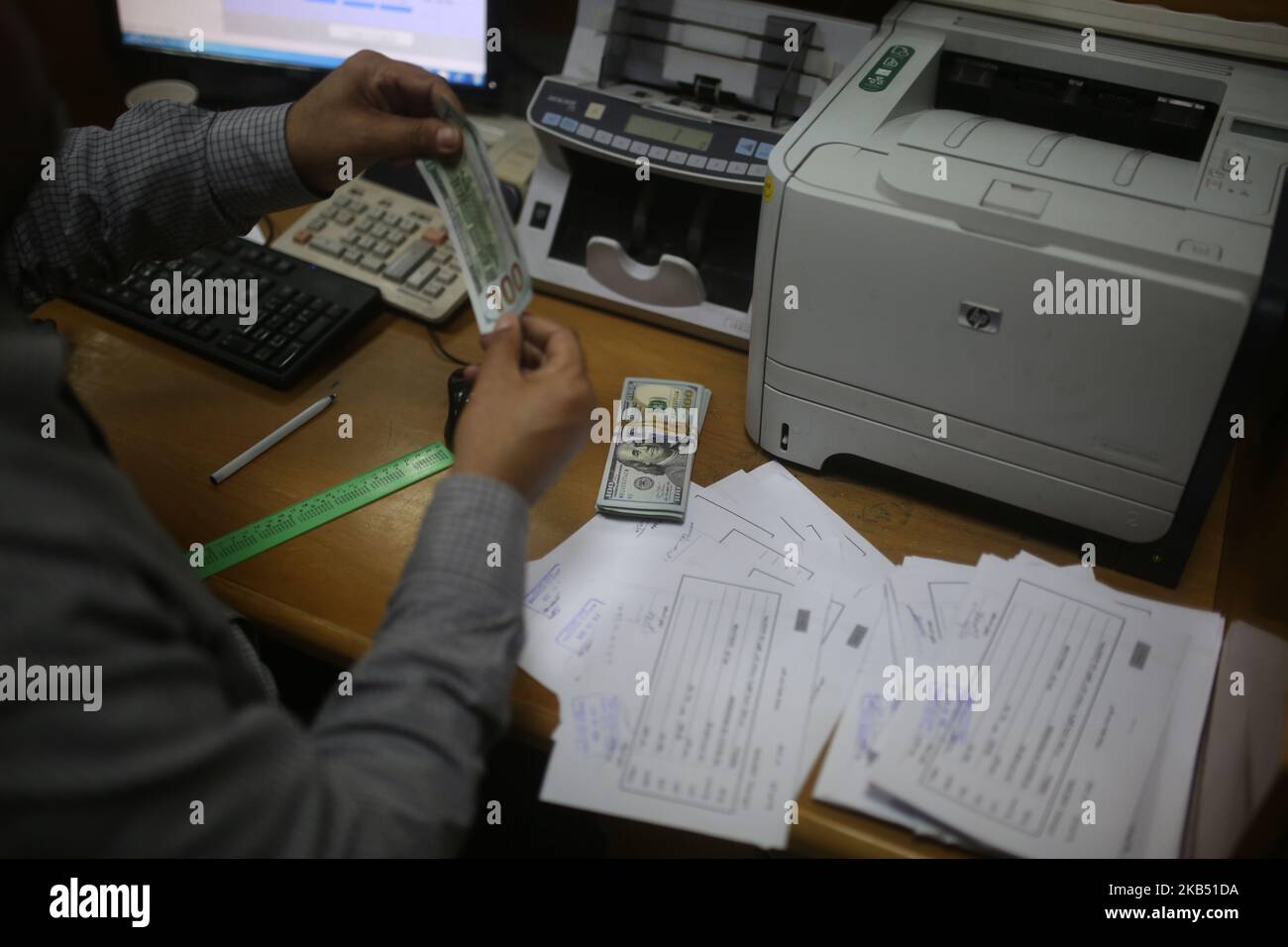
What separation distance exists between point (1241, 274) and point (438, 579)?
0.64m

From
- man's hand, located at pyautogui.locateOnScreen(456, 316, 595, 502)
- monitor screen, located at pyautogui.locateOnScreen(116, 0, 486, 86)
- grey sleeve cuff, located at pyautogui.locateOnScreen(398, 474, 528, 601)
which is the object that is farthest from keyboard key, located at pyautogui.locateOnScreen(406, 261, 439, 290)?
grey sleeve cuff, located at pyautogui.locateOnScreen(398, 474, 528, 601)

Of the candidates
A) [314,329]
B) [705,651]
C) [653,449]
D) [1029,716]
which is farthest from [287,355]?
[1029,716]

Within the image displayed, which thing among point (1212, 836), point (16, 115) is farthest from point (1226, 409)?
point (16, 115)

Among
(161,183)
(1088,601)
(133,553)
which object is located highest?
(161,183)

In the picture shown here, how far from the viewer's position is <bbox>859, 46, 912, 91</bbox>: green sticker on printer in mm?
925

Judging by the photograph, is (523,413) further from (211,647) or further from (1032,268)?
(1032,268)

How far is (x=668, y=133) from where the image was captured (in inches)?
41.8

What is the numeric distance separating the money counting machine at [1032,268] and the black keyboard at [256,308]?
50 centimetres

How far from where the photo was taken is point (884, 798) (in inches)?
28.6

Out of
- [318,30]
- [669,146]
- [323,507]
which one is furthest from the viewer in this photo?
[318,30]

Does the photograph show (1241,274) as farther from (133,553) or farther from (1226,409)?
(133,553)

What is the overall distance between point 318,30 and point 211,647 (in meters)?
0.95

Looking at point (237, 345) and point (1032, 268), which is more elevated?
point (1032, 268)

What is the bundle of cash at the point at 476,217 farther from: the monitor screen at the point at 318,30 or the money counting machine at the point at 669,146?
the monitor screen at the point at 318,30
